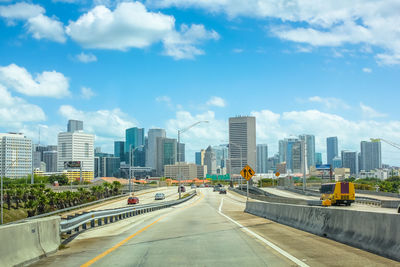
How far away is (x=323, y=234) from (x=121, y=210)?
14.0 metres

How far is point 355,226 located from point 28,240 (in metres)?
8.09

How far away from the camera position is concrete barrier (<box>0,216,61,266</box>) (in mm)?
8945

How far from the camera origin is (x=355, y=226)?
12.1 m

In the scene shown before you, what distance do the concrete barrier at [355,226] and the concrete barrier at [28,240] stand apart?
7.67 metres

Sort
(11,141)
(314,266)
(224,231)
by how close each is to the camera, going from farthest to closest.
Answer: (11,141) < (224,231) < (314,266)

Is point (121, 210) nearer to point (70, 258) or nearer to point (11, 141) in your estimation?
point (70, 258)

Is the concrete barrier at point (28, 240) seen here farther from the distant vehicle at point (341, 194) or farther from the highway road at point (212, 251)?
the distant vehicle at point (341, 194)

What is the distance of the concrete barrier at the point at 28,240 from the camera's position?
8.95 metres

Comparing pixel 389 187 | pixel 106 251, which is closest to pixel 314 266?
pixel 106 251

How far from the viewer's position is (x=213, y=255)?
1071cm

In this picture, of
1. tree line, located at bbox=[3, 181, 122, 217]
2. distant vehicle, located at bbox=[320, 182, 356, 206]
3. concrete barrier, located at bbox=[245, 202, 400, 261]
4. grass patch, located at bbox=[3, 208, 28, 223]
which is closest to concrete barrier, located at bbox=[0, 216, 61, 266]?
concrete barrier, located at bbox=[245, 202, 400, 261]

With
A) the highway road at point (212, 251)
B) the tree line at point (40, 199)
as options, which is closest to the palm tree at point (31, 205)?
the tree line at point (40, 199)

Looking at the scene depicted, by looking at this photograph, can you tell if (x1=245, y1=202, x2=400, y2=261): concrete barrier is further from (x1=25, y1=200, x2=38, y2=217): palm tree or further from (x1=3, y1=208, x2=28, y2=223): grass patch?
(x1=3, y1=208, x2=28, y2=223): grass patch

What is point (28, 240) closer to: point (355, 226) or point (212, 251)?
point (212, 251)
